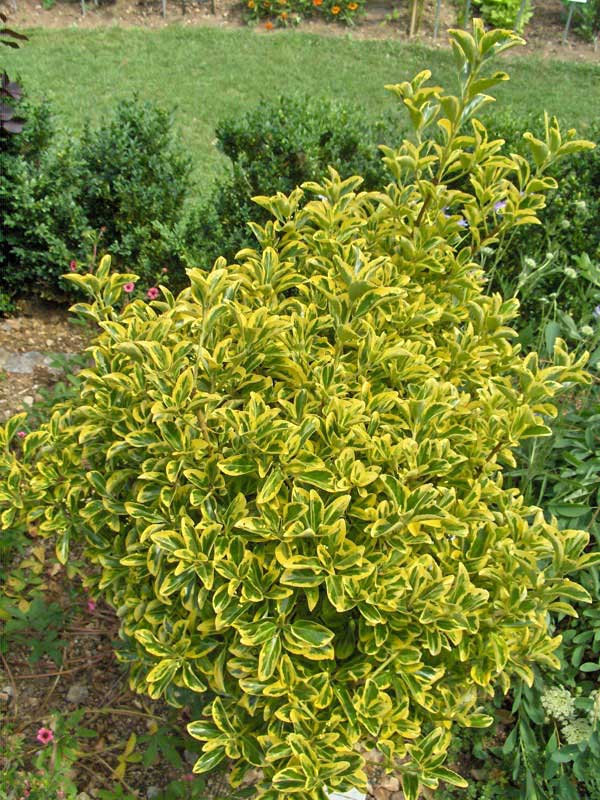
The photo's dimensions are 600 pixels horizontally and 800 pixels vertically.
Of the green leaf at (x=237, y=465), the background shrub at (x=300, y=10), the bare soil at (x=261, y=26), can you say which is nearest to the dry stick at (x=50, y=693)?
the green leaf at (x=237, y=465)

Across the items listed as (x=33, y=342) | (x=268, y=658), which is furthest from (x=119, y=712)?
(x=33, y=342)

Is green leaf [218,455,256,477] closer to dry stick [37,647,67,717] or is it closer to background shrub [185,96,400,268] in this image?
dry stick [37,647,67,717]

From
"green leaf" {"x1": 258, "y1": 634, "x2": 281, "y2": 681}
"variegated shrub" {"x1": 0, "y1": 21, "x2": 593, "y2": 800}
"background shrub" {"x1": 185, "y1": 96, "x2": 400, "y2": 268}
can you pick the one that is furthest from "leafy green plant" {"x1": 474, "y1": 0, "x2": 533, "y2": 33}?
"green leaf" {"x1": 258, "y1": 634, "x2": 281, "y2": 681}

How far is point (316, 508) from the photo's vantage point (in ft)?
5.95

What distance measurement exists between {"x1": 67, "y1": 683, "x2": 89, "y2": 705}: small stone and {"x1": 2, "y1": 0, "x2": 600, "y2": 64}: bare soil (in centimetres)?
718

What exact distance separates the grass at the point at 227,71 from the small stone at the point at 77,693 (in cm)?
478

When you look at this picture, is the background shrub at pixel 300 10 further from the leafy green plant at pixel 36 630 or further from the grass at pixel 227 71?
the leafy green plant at pixel 36 630

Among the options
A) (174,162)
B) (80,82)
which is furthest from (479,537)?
(80,82)

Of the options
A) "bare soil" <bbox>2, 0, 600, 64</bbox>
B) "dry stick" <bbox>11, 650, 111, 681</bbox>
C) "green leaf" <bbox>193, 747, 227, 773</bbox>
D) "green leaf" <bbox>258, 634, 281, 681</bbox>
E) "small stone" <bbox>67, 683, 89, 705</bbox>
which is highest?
"bare soil" <bbox>2, 0, 600, 64</bbox>

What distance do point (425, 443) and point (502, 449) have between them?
35 centimetres

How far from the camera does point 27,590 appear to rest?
2.97 metres

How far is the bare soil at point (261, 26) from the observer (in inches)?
320

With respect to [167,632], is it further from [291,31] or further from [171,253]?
[291,31]

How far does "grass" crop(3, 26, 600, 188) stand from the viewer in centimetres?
692
